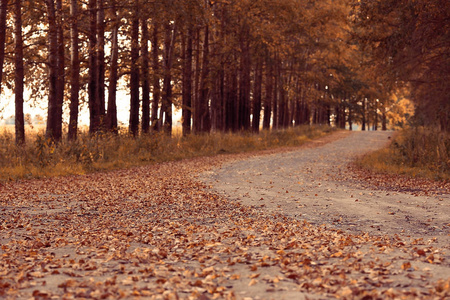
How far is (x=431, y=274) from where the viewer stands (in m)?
4.88

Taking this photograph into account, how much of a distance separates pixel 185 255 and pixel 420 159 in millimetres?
11947

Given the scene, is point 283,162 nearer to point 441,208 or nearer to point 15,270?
point 441,208

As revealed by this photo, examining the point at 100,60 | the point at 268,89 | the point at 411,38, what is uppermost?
the point at 411,38

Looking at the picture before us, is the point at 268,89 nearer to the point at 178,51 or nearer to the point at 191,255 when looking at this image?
the point at 178,51

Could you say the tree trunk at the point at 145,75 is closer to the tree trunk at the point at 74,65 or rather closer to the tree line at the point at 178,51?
the tree line at the point at 178,51

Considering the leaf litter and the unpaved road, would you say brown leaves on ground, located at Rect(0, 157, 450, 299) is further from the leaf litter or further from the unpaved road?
the unpaved road

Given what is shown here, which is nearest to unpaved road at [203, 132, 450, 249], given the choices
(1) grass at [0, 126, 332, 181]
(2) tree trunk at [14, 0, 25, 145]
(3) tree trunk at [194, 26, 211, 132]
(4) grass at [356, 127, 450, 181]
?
(4) grass at [356, 127, 450, 181]

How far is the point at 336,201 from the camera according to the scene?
9.77 metres

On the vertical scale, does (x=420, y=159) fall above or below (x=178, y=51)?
below

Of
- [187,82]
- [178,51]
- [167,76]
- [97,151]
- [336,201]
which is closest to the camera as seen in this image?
[336,201]

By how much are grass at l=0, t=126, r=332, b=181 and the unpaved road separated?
12.6 ft

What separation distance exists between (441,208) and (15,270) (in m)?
7.43

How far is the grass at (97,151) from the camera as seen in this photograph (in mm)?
13781

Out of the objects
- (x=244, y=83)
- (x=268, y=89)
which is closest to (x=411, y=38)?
(x=244, y=83)
